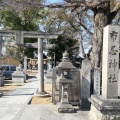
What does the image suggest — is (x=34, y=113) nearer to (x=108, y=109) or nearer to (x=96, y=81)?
(x=96, y=81)

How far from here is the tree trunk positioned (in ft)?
43.0

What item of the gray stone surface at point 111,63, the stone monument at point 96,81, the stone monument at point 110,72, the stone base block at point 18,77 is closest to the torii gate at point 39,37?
the stone monument at point 96,81

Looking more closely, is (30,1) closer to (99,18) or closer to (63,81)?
(99,18)

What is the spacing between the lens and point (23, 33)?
595 inches

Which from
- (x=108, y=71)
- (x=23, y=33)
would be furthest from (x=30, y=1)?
(x=108, y=71)

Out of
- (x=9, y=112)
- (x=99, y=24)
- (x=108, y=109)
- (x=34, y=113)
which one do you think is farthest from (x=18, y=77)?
(x=108, y=109)

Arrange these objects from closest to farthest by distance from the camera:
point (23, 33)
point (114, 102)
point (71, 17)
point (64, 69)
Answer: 1. point (114, 102)
2. point (64, 69)
3. point (23, 33)
4. point (71, 17)

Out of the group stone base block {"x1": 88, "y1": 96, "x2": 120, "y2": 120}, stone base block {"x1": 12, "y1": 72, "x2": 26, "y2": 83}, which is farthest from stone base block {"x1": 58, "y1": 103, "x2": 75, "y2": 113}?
stone base block {"x1": 12, "y1": 72, "x2": 26, "y2": 83}

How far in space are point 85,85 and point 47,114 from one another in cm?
237

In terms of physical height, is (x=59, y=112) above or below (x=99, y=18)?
below

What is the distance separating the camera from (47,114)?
31.1ft

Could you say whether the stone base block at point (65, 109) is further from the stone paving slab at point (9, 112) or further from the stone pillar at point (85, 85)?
the stone paving slab at point (9, 112)

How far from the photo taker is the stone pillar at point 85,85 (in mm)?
10820

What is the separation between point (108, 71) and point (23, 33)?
29.6ft
